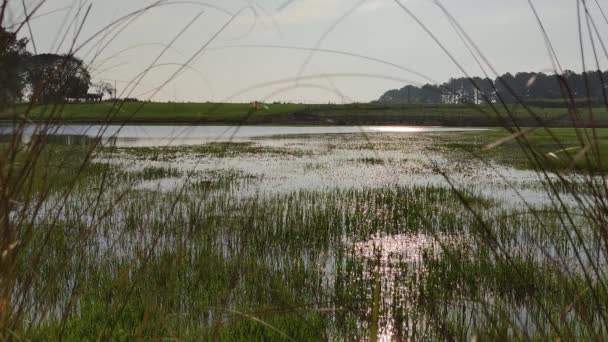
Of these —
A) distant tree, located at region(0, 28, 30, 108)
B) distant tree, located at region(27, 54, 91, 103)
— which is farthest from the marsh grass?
distant tree, located at region(0, 28, 30, 108)

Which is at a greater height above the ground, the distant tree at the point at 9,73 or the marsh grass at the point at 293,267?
the distant tree at the point at 9,73

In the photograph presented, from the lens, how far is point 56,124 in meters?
2.56

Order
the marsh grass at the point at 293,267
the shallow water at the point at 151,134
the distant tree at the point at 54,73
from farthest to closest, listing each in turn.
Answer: the shallow water at the point at 151,134 < the distant tree at the point at 54,73 < the marsh grass at the point at 293,267

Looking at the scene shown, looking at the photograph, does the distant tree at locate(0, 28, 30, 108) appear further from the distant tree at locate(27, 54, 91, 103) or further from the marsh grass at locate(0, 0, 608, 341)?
the marsh grass at locate(0, 0, 608, 341)

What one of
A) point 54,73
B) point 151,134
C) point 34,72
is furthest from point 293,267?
point 151,134

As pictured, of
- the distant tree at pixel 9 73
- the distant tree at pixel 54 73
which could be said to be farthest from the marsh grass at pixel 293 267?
the distant tree at pixel 9 73

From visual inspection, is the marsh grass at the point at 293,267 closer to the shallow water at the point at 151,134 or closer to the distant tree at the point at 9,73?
the shallow water at the point at 151,134

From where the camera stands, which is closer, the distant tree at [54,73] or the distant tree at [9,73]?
the distant tree at [54,73]

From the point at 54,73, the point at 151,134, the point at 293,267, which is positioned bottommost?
the point at 293,267

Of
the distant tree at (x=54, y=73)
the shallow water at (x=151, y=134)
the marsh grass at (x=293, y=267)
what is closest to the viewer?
the marsh grass at (x=293, y=267)

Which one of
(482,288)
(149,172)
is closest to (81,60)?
(482,288)

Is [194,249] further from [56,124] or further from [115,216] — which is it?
[56,124]

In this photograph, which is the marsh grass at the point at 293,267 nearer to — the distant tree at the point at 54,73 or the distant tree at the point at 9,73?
the distant tree at the point at 54,73

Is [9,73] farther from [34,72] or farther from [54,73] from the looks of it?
[54,73]
